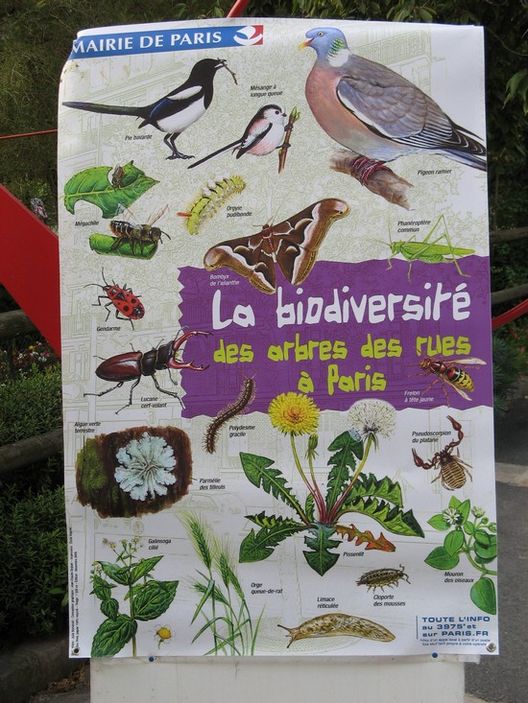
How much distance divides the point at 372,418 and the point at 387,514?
213mm

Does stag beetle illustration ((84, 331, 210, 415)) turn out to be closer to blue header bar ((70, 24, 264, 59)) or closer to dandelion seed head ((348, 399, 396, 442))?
dandelion seed head ((348, 399, 396, 442))

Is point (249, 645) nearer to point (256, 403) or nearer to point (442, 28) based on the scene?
point (256, 403)

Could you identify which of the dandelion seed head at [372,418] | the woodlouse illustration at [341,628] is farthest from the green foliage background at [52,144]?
the dandelion seed head at [372,418]

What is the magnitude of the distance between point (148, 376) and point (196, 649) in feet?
2.07

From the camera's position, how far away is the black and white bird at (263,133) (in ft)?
6.21

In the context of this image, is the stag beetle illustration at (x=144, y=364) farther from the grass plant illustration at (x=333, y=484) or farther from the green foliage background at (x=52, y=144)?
the green foliage background at (x=52, y=144)

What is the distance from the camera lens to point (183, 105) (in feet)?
6.28

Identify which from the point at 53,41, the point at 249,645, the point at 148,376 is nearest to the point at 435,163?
the point at 148,376

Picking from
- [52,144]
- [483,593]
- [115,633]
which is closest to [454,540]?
[483,593]

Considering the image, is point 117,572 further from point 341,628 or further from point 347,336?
point 347,336

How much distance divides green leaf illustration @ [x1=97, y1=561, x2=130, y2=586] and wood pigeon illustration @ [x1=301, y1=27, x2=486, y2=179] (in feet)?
3.41

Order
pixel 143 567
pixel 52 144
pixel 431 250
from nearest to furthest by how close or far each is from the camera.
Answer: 1. pixel 431 250
2. pixel 143 567
3. pixel 52 144

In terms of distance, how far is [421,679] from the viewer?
196 centimetres

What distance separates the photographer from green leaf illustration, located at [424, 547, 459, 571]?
1905 millimetres
